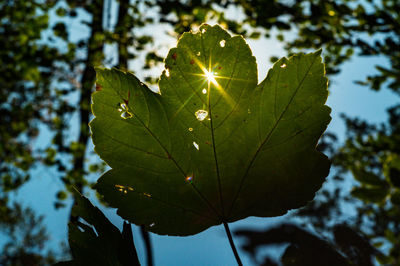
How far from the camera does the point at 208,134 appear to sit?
18.3 inches

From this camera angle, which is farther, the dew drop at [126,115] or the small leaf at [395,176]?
the small leaf at [395,176]

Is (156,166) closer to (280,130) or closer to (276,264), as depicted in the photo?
(280,130)

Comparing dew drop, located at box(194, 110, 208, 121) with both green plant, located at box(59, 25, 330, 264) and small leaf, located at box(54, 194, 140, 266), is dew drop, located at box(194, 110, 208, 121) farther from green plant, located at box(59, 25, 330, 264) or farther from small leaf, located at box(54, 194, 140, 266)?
small leaf, located at box(54, 194, 140, 266)

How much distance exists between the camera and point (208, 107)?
0.46 metres

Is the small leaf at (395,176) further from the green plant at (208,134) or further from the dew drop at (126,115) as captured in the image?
the dew drop at (126,115)

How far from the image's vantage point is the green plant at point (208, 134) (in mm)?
440

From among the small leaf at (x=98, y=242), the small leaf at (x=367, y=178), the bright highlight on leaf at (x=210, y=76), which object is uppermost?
the small leaf at (x=367, y=178)

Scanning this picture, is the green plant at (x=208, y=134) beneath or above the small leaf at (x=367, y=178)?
beneath

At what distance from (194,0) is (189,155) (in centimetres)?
308

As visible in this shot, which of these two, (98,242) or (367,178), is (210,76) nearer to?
(98,242)

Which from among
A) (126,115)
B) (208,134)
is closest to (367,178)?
(208,134)

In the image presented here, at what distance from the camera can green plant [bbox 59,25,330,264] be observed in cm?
44

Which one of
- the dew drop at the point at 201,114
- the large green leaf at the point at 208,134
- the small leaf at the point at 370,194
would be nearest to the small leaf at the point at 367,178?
the small leaf at the point at 370,194

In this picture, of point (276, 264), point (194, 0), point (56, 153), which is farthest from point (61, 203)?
point (276, 264)
